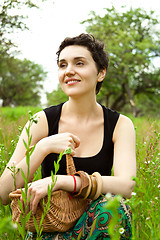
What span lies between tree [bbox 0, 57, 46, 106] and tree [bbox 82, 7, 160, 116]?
1195 centimetres

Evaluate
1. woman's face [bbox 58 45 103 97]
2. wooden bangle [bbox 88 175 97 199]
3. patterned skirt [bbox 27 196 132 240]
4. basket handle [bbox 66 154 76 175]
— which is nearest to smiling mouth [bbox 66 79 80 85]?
woman's face [bbox 58 45 103 97]

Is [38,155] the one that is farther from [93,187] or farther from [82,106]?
[82,106]

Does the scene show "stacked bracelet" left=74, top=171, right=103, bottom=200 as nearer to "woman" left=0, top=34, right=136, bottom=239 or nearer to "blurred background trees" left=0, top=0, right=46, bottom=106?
"woman" left=0, top=34, right=136, bottom=239

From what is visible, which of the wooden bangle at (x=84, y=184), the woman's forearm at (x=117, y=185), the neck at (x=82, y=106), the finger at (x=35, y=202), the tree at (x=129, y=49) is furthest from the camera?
the tree at (x=129, y=49)

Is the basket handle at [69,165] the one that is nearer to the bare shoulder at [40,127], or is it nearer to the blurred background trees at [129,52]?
the bare shoulder at [40,127]

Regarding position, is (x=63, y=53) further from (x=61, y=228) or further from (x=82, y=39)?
(x=61, y=228)

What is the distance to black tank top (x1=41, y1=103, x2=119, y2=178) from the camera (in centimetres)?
215

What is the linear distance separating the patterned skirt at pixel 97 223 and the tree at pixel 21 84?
3206cm

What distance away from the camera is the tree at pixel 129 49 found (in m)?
23.1

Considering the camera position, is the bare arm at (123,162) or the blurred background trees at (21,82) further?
the blurred background trees at (21,82)

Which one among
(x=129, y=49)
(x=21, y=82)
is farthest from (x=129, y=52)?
(x=21, y=82)

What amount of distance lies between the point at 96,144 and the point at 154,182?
1.83ft

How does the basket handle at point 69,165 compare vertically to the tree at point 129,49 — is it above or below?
below

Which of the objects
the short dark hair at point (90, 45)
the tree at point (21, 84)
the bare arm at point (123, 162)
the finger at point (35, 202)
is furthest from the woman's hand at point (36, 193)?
the tree at point (21, 84)
